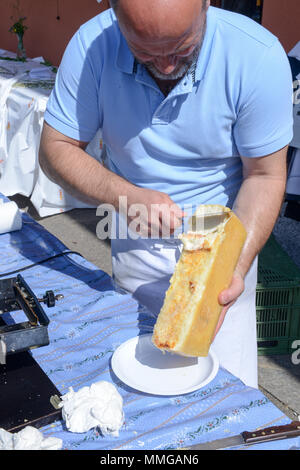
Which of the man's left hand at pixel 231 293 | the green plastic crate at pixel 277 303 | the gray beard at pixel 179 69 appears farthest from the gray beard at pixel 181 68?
the green plastic crate at pixel 277 303

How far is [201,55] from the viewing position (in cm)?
156

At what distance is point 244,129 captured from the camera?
1628mm

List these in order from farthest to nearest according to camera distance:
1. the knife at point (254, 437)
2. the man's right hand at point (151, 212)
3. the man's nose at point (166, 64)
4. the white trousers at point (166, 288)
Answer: the white trousers at point (166, 288) < the man's right hand at point (151, 212) < the man's nose at point (166, 64) < the knife at point (254, 437)

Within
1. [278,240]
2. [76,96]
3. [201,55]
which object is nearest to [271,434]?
[201,55]

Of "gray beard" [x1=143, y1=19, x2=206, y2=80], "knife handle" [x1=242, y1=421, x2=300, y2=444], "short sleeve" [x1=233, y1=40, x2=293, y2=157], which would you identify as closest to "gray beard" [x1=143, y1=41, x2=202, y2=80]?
"gray beard" [x1=143, y1=19, x2=206, y2=80]

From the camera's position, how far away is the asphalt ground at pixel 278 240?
2.87 m

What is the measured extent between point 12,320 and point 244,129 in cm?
100

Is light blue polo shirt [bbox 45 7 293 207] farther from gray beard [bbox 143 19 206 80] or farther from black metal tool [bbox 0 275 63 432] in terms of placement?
black metal tool [bbox 0 275 63 432]

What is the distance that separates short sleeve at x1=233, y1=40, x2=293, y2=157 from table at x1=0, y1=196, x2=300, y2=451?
0.68 metres

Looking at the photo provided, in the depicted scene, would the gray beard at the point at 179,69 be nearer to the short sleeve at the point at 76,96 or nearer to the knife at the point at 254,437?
the short sleeve at the point at 76,96

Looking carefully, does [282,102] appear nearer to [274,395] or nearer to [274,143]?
[274,143]

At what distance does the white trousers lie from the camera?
6.34ft

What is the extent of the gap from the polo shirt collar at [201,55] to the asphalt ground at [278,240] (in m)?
1.87
